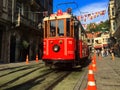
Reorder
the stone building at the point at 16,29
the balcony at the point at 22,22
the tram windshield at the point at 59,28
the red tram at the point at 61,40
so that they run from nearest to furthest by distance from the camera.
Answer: the red tram at the point at 61,40, the tram windshield at the point at 59,28, the stone building at the point at 16,29, the balcony at the point at 22,22

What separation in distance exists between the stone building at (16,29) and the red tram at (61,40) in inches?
442

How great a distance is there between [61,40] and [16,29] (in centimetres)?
1640

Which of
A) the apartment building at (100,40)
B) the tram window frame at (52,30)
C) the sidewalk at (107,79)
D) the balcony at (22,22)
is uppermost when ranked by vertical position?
the apartment building at (100,40)

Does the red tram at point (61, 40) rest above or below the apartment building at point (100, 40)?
below

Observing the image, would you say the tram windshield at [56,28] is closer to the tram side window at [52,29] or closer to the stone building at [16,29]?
the tram side window at [52,29]

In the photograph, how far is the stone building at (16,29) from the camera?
90.3 ft

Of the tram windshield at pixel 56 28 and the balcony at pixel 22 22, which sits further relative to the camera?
the balcony at pixel 22 22

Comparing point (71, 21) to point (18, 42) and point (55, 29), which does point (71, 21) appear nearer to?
point (55, 29)

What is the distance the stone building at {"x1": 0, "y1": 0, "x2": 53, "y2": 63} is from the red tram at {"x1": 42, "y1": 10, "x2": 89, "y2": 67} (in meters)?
11.2

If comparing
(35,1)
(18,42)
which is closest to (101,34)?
(35,1)

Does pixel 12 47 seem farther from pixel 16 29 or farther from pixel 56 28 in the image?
pixel 56 28

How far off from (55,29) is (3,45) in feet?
43.7

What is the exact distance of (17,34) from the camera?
3139cm

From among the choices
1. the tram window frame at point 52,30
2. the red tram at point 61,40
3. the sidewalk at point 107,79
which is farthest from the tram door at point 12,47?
the sidewalk at point 107,79
